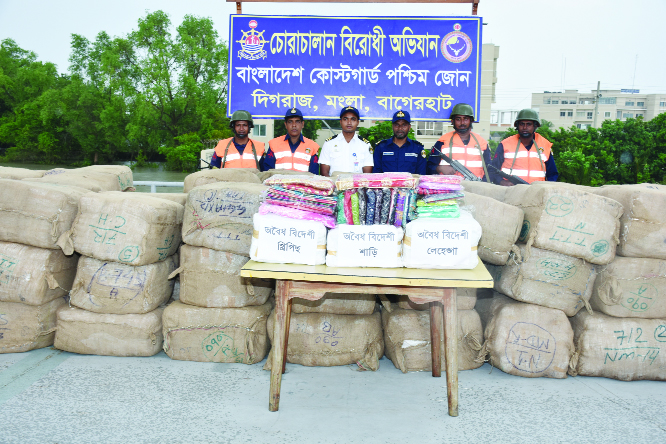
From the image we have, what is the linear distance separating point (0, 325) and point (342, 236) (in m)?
2.58

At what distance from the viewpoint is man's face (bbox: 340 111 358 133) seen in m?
4.96

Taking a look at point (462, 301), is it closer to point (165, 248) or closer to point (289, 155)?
point (165, 248)

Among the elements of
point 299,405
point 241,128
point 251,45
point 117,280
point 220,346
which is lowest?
point 299,405

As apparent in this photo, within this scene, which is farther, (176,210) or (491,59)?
(491,59)

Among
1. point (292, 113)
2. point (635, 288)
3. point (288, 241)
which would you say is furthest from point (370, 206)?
point (292, 113)

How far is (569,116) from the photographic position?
84.7 m

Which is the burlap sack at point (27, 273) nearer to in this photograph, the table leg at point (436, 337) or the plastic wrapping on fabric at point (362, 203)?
the plastic wrapping on fabric at point (362, 203)

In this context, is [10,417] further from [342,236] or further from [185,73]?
[185,73]

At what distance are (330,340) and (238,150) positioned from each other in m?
2.77

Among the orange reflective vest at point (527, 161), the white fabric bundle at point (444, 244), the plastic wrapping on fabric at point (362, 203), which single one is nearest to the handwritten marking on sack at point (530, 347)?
the white fabric bundle at point (444, 244)

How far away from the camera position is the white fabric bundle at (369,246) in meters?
2.66

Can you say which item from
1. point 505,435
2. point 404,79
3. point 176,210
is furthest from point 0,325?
point 404,79

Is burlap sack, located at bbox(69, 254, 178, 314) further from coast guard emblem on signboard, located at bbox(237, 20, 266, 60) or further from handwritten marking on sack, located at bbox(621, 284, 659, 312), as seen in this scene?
handwritten marking on sack, located at bbox(621, 284, 659, 312)

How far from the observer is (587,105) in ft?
282
